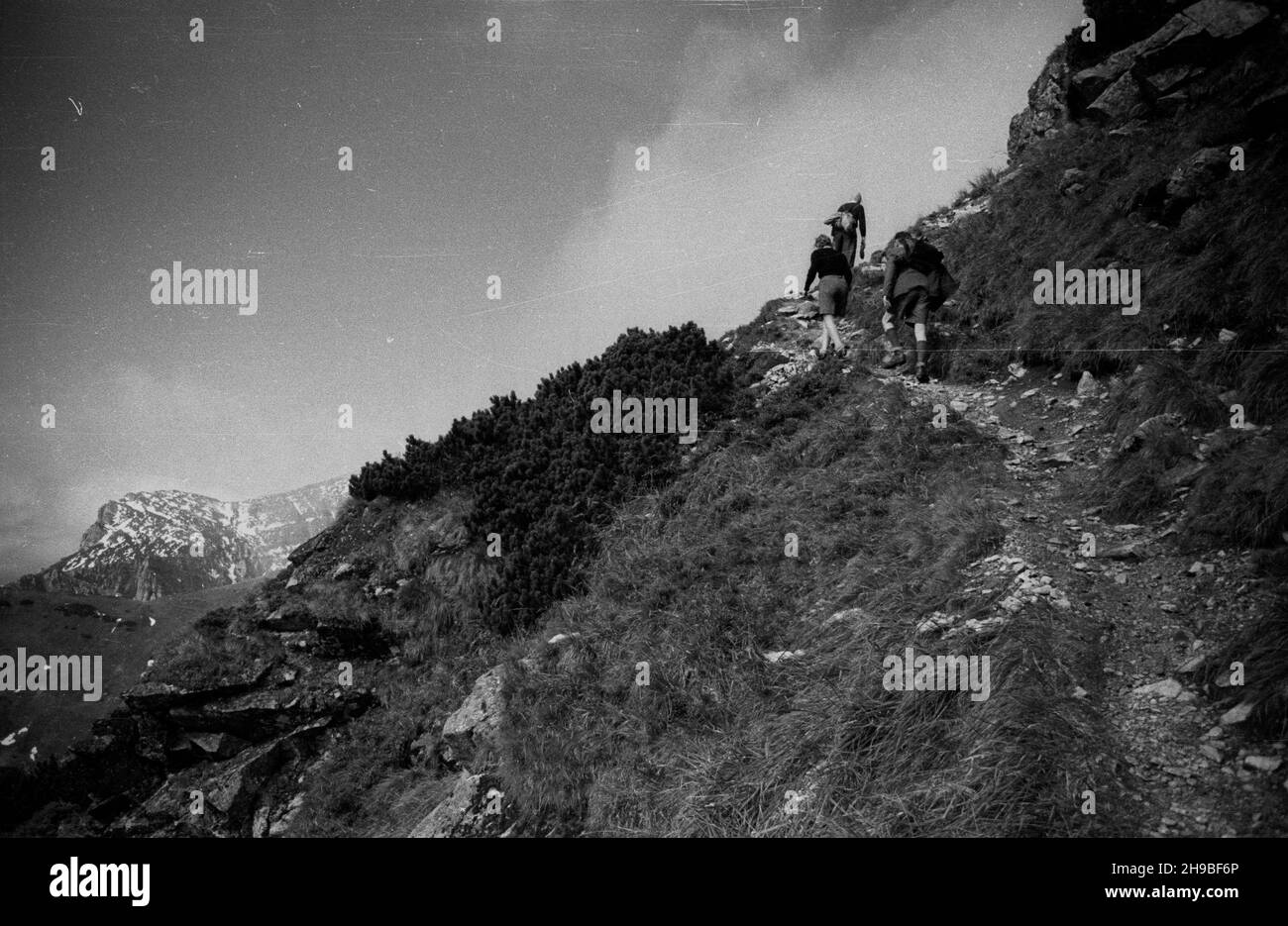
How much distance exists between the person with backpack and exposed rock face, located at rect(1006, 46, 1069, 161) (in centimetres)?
883

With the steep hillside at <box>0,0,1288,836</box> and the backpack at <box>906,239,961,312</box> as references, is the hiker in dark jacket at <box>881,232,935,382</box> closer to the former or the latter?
the backpack at <box>906,239,961,312</box>

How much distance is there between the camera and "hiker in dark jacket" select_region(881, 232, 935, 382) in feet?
33.9

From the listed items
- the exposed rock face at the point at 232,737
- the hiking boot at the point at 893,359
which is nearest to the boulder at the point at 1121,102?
the hiking boot at the point at 893,359

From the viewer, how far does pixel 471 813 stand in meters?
6.25

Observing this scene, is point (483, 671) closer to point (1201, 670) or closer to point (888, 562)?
Answer: point (888, 562)

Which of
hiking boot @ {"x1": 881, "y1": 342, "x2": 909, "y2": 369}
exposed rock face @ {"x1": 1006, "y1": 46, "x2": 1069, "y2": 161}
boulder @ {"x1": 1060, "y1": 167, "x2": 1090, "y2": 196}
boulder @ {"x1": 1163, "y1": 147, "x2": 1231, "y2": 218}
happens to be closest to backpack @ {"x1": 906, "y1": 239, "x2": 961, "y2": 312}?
hiking boot @ {"x1": 881, "y1": 342, "x2": 909, "y2": 369}

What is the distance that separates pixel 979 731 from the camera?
411 centimetres

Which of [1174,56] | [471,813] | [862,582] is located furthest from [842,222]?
[471,813]

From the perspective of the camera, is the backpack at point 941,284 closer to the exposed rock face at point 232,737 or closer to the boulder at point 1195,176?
the boulder at point 1195,176

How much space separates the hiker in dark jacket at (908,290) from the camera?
1032 cm

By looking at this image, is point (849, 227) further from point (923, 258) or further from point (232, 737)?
point (232, 737)

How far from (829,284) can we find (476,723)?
32.2 feet

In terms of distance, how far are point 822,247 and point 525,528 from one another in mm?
8294
